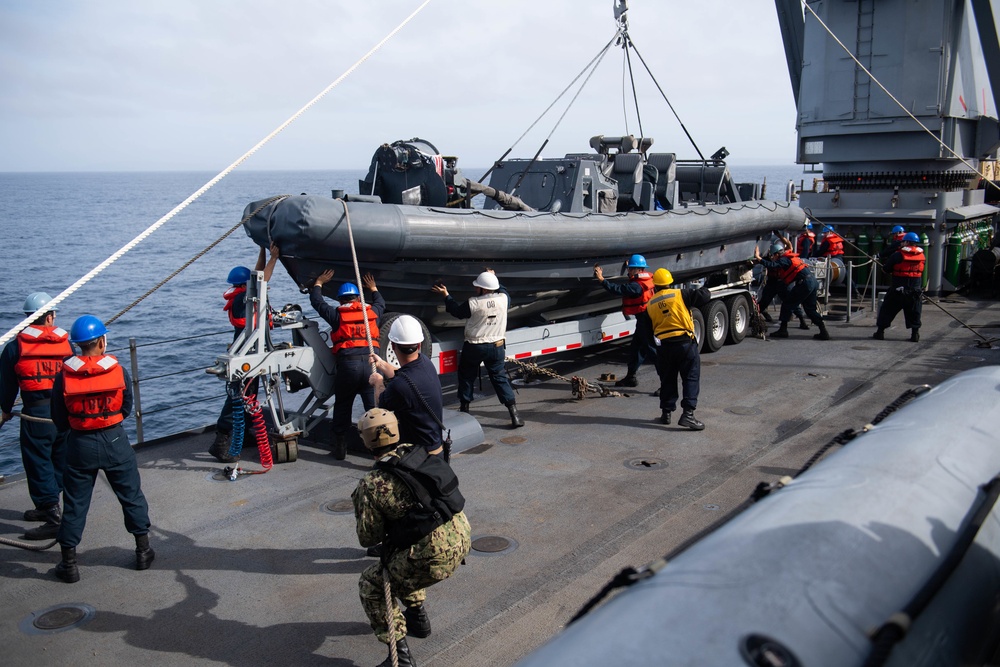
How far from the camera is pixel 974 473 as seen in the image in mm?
3111

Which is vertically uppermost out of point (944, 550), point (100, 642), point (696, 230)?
point (696, 230)

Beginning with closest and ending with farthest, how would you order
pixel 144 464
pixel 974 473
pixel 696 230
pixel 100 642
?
pixel 974 473, pixel 100 642, pixel 144 464, pixel 696 230

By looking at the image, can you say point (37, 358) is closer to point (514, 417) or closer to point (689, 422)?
point (514, 417)

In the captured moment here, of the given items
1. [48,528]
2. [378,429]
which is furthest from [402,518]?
[48,528]

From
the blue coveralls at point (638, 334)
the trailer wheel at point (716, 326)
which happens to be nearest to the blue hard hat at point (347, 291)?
the blue coveralls at point (638, 334)

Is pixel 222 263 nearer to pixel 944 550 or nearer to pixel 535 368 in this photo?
pixel 535 368

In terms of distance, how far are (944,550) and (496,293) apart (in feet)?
18.4

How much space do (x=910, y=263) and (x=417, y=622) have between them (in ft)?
31.2

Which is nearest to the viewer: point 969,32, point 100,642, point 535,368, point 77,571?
point 100,642

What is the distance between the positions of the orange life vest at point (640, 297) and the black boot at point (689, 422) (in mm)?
Result: 2033

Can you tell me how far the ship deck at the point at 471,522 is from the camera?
4230 millimetres

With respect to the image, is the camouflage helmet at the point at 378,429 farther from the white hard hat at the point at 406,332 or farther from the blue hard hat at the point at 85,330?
the blue hard hat at the point at 85,330

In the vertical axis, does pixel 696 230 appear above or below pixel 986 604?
above

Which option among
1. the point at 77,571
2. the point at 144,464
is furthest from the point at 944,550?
the point at 144,464
